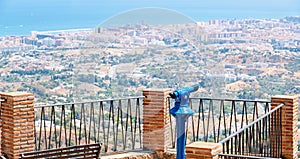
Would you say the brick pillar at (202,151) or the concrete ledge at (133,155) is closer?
the brick pillar at (202,151)

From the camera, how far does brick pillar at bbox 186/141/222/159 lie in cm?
564

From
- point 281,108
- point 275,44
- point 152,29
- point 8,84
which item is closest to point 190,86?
point 152,29

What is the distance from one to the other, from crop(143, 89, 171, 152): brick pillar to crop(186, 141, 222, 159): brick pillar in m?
4.08

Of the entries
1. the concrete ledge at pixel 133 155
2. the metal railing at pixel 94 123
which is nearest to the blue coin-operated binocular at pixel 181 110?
the metal railing at pixel 94 123

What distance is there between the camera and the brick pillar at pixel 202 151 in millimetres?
5641

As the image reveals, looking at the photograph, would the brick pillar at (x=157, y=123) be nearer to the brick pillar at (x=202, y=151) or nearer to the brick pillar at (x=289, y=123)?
the brick pillar at (x=289, y=123)

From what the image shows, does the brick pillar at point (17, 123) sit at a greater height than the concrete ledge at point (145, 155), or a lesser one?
greater

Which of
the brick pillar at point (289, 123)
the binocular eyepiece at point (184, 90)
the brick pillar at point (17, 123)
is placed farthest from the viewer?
the brick pillar at point (289, 123)

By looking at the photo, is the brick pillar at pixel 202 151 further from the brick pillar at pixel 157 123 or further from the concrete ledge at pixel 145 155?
the concrete ledge at pixel 145 155

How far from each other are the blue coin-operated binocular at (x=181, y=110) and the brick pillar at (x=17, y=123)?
4.06 meters

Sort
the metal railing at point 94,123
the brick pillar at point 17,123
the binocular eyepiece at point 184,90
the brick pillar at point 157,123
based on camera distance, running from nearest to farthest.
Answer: the binocular eyepiece at point 184,90
the brick pillar at point 17,123
the metal railing at point 94,123
the brick pillar at point 157,123

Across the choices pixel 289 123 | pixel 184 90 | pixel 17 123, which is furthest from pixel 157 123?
pixel 184 90

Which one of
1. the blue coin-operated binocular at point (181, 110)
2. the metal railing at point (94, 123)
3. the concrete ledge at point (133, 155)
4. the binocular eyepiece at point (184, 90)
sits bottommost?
the concrete ledge at point (133, 155)

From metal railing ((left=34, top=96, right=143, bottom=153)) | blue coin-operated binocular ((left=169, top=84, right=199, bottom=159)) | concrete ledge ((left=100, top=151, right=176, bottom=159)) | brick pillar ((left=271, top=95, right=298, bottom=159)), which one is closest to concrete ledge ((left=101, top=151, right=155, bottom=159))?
concrete ledge ((left=100, top=151, right=176, bottom=159))
